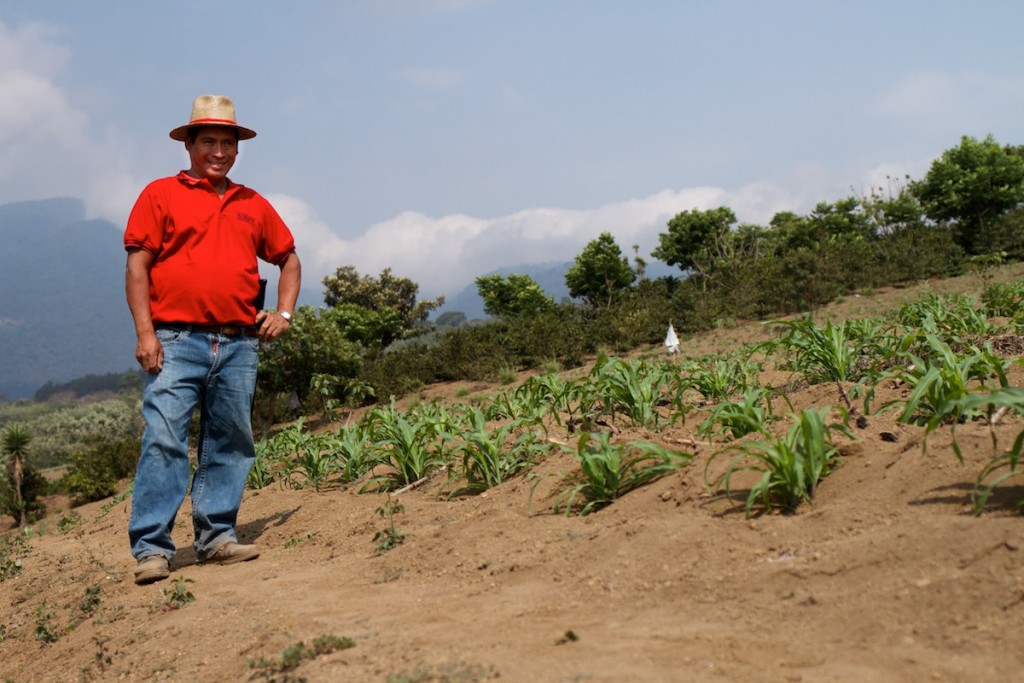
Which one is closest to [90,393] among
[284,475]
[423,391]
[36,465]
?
[36,465]

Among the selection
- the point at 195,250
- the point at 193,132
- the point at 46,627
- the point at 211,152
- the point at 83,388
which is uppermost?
the point at 193,132

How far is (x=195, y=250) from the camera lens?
11.2 ft

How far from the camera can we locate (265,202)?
382 cm

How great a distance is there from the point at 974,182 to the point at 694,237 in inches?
511

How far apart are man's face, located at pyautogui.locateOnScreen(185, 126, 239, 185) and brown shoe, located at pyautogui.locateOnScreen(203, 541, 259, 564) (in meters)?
1.64

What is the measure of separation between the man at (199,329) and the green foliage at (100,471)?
15.2 meters

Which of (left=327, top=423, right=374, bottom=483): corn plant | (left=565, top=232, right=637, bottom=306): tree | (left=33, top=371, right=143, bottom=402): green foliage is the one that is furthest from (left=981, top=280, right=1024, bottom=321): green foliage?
(left=33, top=371, right=143, bottom=402): green foliage

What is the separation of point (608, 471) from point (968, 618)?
61.6 inches

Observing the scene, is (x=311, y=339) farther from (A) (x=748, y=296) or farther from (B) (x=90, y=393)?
(B) (x=90, y=393)

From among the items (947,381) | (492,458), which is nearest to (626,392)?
(492,458)

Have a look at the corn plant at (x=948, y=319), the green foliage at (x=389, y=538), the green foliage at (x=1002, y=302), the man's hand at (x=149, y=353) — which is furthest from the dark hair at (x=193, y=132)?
the green foliage at (x=1002, y=302)

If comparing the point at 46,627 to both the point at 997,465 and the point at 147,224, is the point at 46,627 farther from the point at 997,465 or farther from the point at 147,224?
the point at 997,465

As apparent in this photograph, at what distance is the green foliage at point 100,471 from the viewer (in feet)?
55.4

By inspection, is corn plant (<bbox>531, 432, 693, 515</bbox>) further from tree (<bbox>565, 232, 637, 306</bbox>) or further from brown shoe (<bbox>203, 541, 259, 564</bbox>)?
tree (<bbox>565, 232, 637, 306</bbox>)
